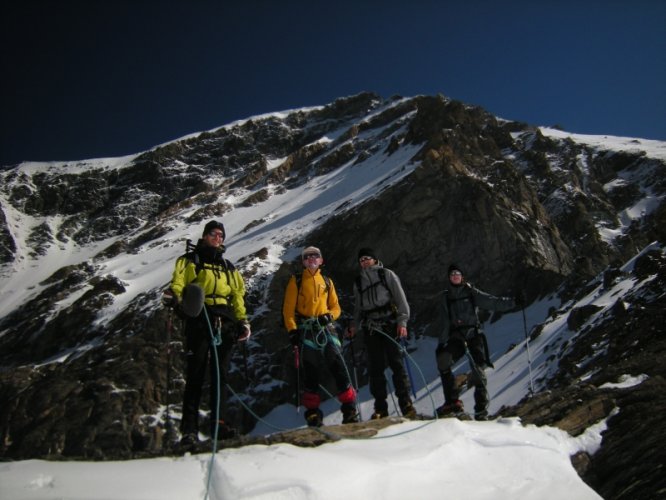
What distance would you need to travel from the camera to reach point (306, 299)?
6.97 metres

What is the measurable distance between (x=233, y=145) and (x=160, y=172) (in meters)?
25.9

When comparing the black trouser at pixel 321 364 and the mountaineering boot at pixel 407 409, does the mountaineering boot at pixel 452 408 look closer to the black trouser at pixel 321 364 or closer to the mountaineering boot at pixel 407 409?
the mountaineering boot at pixel 407 409

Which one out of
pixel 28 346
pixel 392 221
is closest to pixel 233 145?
pixel 28 346

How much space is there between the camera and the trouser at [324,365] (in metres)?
6.68

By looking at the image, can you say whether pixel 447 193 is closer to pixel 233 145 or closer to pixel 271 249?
pixel 271 249

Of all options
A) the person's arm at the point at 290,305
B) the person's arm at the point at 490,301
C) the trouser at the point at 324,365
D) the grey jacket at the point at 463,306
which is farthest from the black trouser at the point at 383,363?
the person's arm at the point at 490,301

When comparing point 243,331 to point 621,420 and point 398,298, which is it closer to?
point 398,298

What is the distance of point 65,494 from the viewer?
3.30 m

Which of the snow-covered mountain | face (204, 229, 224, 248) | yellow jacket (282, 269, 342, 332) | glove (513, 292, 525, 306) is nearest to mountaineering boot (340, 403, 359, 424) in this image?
yellow jacket (282, 269, 342, 332)

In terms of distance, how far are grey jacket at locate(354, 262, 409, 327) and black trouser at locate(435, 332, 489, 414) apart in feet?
3.52

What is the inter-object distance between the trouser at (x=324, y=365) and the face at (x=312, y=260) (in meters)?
1.05

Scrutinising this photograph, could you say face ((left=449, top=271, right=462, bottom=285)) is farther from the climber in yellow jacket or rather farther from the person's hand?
the climber in yellow jacket

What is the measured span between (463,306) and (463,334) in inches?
17.8

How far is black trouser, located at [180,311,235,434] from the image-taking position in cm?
563
